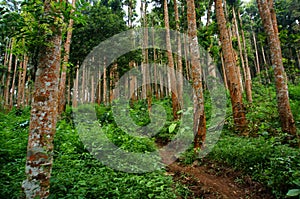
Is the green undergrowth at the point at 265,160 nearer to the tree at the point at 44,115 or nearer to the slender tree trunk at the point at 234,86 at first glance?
the slender tree trunk at the point at 234,86

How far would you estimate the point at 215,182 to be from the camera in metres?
4.73

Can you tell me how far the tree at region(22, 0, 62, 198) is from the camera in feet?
8.98

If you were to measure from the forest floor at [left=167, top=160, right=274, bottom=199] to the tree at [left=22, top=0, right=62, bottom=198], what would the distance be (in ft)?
9.50

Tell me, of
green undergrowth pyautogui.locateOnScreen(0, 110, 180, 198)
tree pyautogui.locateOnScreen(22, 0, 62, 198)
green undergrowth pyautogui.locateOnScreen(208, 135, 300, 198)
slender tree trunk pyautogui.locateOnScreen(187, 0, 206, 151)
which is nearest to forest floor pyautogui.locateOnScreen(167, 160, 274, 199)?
green undergrowth pyautogui.locateOnScreen(208, 135, 300, 198)

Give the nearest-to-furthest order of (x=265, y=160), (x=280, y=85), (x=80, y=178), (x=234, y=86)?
(x=80, y=178) < (x=265, y=160) < (x=280, y=85) < (x=234, y=86)

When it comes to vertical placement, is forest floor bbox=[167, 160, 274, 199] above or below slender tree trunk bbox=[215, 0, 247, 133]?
below

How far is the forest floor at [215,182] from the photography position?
4059 mm

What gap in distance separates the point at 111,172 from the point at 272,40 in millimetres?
6281

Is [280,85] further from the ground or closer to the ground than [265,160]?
further from the ground

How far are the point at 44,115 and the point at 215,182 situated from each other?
4.01m

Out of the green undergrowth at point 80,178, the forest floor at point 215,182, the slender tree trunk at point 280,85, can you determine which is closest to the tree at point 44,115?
the green undergrowth at point 80,178

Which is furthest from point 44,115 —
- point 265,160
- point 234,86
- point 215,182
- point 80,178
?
point 234,86

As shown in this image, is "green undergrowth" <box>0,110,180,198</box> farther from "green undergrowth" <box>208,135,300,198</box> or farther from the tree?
"green undergrowth" <box>208,135,300,198</box>

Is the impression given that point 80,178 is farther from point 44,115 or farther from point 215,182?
point 215,182
